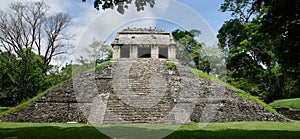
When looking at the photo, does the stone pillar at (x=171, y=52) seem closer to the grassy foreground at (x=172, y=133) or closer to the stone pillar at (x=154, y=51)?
the stone pillar at (x=154, y=51)

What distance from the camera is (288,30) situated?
8.69 meters

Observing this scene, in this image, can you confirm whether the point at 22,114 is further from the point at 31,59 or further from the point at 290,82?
the point at 290,82

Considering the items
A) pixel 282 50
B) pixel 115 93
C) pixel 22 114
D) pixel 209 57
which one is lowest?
pixel 22 114

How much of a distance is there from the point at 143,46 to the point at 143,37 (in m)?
1.34

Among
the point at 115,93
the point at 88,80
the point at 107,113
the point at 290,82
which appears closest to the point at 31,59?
the point at 88,80

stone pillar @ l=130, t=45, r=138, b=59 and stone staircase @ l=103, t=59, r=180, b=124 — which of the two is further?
stone pillar @ l=130, t=45, r=138, b=59

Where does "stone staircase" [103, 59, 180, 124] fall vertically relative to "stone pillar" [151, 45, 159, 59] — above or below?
below

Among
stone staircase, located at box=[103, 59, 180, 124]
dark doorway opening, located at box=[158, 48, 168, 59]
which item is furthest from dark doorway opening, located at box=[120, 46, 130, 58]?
stone staircase, located at box=[103, 59, 180, 124]

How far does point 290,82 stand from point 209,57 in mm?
10091

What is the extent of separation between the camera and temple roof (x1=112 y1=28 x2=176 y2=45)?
90.4 feet

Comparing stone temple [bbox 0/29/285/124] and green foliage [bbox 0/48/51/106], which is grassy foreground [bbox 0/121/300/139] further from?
green foliage [bbox 0/48/51/106]

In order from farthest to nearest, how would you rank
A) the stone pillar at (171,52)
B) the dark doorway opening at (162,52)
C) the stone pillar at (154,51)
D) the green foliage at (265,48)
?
the dark doorway opening at (162,52) → the stone pillar at (154,51) → the stone pillar at (171,52) → the green foliage at (265,48)

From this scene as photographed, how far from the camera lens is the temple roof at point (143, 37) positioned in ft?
90.4

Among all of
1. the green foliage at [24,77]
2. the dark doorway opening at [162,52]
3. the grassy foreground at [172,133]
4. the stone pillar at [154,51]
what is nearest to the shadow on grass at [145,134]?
the grassy foreground at [172,133]
